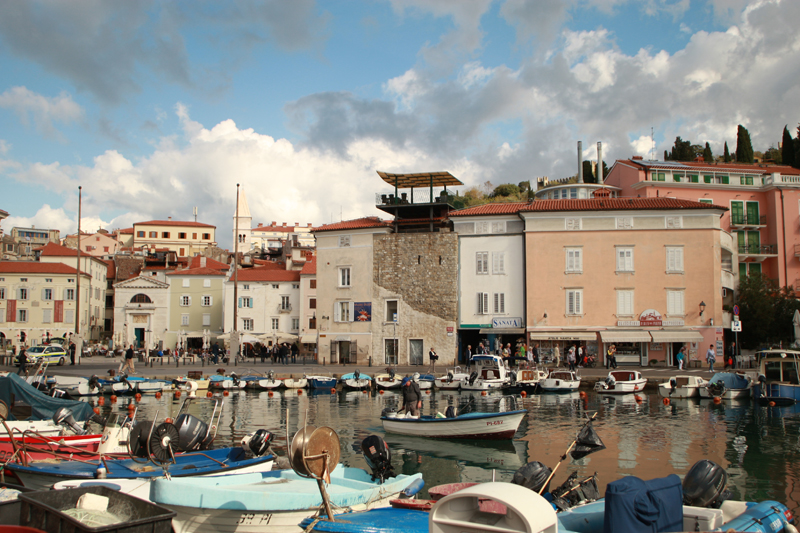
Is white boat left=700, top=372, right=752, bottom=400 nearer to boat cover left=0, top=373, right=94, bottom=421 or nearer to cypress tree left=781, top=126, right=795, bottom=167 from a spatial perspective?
boat cover left=0, top=373, right=94, bottom=421

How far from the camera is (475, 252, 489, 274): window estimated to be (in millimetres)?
45531

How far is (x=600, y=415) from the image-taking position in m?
26.0

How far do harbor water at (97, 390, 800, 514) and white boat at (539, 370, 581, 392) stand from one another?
0.69 metres

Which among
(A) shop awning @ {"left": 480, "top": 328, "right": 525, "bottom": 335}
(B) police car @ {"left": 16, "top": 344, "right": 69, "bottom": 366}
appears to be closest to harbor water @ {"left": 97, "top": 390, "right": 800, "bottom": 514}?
(A) shop awning @ {"left": 480, "top": 328, "right": 525, "bottom": 335}

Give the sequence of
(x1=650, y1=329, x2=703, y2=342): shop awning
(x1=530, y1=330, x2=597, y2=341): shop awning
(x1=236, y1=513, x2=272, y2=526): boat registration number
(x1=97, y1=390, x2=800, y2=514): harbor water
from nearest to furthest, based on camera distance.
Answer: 1. (x1=236, y1=513, x2=272, y2=526): boat registration number
2. (x1=97, y1=390, x2=800, y2=514): harbor water
3. (x1=650, y1=329, x2=703, y2=342): shop awning
4. (x1=530, y1=330, x2=597, y2=341): shop awning

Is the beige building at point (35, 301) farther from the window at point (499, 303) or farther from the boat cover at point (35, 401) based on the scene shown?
the boat cover at point (35, 401)

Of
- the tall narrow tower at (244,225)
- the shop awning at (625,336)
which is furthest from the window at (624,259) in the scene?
the tall narrow tower at (244,225)

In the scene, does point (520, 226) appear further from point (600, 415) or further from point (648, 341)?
point (600, 415)

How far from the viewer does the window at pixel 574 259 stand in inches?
1716

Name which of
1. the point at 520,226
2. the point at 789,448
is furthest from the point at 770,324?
the point at 789,448

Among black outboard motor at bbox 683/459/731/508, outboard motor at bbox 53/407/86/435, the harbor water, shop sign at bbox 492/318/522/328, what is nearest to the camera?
black outboard motor at bbox 683/459/731/508

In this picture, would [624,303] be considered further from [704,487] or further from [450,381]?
[704,487]

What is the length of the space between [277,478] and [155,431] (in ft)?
7.75

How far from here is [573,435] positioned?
21.2 m
